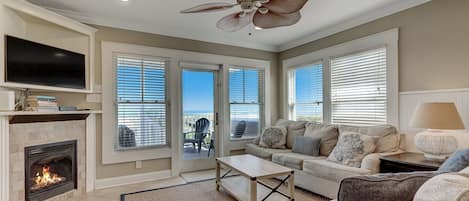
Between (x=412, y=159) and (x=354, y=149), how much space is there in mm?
557

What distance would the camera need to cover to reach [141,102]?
13.1ft

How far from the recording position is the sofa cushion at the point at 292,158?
11.3 ft

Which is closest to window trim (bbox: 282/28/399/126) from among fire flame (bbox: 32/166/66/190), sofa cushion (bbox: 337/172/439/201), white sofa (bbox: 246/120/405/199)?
white sofa (bbox: 246/120/405/199)

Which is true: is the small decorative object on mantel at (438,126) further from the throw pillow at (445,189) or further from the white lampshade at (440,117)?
the throw pillow at (445,189)

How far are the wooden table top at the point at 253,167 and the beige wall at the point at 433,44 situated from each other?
6.36 feet

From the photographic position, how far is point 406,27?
3.20 metres

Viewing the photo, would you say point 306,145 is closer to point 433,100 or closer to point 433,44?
point 433,100

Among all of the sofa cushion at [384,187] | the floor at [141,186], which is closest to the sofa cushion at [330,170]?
the floor at [141,186]

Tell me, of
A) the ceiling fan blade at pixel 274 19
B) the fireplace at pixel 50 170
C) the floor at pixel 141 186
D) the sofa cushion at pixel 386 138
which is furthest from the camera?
the floor at pixel 141 186

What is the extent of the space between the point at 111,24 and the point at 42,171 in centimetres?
212

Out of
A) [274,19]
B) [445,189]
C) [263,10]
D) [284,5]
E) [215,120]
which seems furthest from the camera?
[215,120]

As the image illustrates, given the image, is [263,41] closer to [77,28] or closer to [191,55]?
[191,55]

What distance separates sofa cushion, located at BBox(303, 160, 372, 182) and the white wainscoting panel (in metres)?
0.91

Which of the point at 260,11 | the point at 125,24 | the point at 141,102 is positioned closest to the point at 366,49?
the point at 260,11
